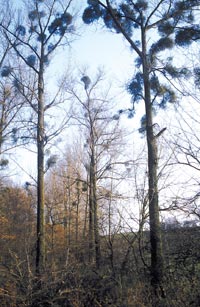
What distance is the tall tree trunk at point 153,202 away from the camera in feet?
26.3

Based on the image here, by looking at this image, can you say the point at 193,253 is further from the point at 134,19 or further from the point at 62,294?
the point at 134,19

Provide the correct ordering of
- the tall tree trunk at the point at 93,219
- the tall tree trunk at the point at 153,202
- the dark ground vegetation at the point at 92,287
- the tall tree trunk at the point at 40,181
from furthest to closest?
1. the tall tree trunk at the point at 93,219
2. the tall tree trunk at the point at 40,181
3. the tall tree trunk at the point at 153,202
4. the dark ground vegetation at the point at 92,287

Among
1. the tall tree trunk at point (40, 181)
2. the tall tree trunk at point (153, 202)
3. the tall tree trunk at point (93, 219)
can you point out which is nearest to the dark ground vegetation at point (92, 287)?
the tall tree trunk at point (153, 202)

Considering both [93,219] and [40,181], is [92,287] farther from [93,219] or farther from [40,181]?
[93,219]

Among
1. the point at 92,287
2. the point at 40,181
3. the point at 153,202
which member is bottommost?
the point at 92,287

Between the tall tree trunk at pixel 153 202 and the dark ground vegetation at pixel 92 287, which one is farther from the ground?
the tall tree trunk at pixel 153 202

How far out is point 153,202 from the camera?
8742 millimetres

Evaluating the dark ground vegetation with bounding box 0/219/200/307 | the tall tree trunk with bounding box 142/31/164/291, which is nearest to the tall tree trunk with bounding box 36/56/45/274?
the dark ground vegetation with bounding box 0/219/200/307

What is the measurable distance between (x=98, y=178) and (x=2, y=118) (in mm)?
5983

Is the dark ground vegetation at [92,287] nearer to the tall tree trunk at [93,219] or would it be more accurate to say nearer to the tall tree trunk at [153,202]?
the tall tree trunk at [153,202]

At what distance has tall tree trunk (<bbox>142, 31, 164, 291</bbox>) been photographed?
8.03 meters

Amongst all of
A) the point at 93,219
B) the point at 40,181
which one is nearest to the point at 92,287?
the point at 40,181

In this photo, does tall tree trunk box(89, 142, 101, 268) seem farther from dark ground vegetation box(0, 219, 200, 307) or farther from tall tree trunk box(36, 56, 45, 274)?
dark ground vegetation box(0, 219, 200, 307)

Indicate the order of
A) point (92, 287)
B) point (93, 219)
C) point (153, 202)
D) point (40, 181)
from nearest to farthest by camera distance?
1. point (92, 287)
2. point (153, 202)
3. point (40, 181)
4. point (93, 219)
